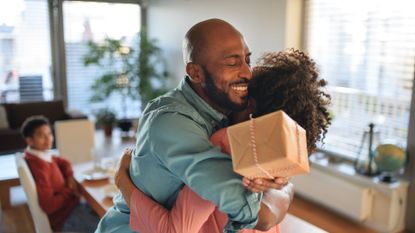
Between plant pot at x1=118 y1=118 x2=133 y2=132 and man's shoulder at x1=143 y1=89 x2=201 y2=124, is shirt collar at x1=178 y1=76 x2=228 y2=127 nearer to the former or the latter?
man's shoulder at x1=143 y1=89 x2=201 y2=124

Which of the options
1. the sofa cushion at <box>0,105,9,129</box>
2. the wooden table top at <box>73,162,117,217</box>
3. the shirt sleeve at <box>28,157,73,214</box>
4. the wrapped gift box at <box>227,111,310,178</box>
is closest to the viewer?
the wrapped gift box at <box>227,111,310,178</box>

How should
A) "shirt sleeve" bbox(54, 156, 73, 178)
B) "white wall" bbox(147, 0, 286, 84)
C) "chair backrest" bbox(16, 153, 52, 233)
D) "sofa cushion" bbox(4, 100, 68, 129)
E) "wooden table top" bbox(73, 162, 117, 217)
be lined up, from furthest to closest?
"sofa cushion" bbox(4, 100, 68, 129)
"white wall" bbox(147, 0, 286, 84)
"shirt sleeve" bbox(54, 156, 73, 178)
"wooden table top" bbox(73, 162, 117, 217)
"chair backrest" bbox(16, 153, 52, 233)

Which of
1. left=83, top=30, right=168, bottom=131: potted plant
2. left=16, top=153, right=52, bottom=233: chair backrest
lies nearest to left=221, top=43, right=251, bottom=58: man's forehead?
left=16, top=153, right=52, bottom=233: chair backrest

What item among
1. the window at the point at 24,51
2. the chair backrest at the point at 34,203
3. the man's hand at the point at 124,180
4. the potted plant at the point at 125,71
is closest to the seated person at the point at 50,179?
the chair backrest at the point at 34,203

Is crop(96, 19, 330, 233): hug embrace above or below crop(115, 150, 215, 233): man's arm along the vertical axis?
above

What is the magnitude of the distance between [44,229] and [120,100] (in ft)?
15.9

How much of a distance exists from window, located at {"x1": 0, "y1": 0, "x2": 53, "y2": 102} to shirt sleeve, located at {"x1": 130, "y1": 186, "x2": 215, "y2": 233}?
5.75 meters

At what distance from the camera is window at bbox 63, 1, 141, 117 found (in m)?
6.51

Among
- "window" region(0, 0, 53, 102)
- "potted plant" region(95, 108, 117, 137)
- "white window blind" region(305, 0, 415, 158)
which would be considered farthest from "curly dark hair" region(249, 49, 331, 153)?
"window" region(0, 0, 53, 102)

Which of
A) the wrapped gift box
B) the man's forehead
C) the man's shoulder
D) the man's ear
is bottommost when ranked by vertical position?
the wrapped gift box

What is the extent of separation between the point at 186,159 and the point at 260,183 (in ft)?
0.49

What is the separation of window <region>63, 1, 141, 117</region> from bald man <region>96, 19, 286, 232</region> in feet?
18.8

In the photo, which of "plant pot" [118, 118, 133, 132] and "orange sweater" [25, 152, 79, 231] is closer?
"orange sweater" [25, 152, 79, 231]

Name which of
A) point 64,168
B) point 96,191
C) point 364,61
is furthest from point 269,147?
point 364,61
